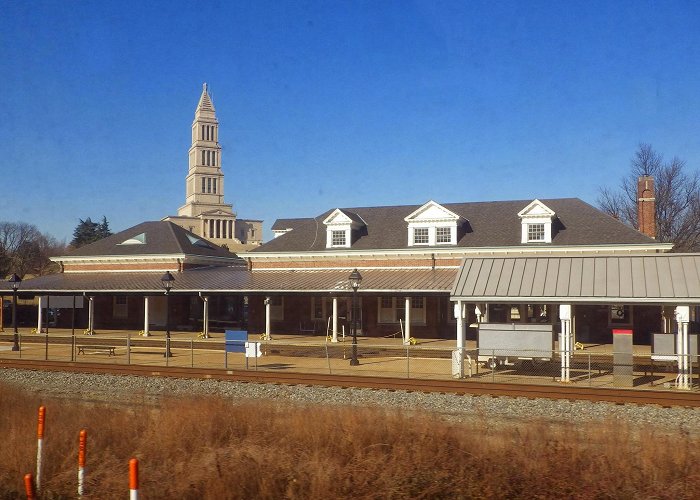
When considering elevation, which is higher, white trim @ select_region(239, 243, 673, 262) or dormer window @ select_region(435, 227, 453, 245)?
dormer window @ select_region(435, 227, 453, 245)

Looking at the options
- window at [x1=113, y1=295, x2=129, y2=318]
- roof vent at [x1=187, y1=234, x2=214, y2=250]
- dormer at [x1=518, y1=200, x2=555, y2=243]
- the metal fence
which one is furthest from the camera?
roof vent at [x1=187, y1=234, x2=214, y2=250]

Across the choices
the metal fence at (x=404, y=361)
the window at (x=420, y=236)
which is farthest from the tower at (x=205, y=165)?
the metal fence at (x=404, y=361)

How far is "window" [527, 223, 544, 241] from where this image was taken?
36.1 m

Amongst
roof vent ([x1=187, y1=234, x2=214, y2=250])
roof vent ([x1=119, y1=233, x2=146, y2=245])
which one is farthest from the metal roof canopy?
roof vent ([x1=187, y1=234, x2=214, y2=250])

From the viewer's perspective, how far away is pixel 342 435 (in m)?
10.8

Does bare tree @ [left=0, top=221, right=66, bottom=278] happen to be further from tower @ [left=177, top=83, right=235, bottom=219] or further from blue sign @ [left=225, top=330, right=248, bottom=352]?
blue sign @ [left=225, top=330, right=248, bottom=352]

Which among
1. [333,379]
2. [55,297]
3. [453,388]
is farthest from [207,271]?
[453,388]

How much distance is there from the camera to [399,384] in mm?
19891

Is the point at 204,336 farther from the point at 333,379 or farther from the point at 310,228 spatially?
the point at 333,379

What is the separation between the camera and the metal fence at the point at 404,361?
822 inches

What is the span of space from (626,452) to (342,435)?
420cm

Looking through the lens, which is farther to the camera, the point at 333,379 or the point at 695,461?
the point at 333,379

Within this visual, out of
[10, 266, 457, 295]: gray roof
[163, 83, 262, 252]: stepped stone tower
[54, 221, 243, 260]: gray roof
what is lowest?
[10, 266, 457, 295]: gray roof

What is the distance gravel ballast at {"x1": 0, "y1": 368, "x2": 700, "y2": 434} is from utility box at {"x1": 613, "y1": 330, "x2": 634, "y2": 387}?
297cm
